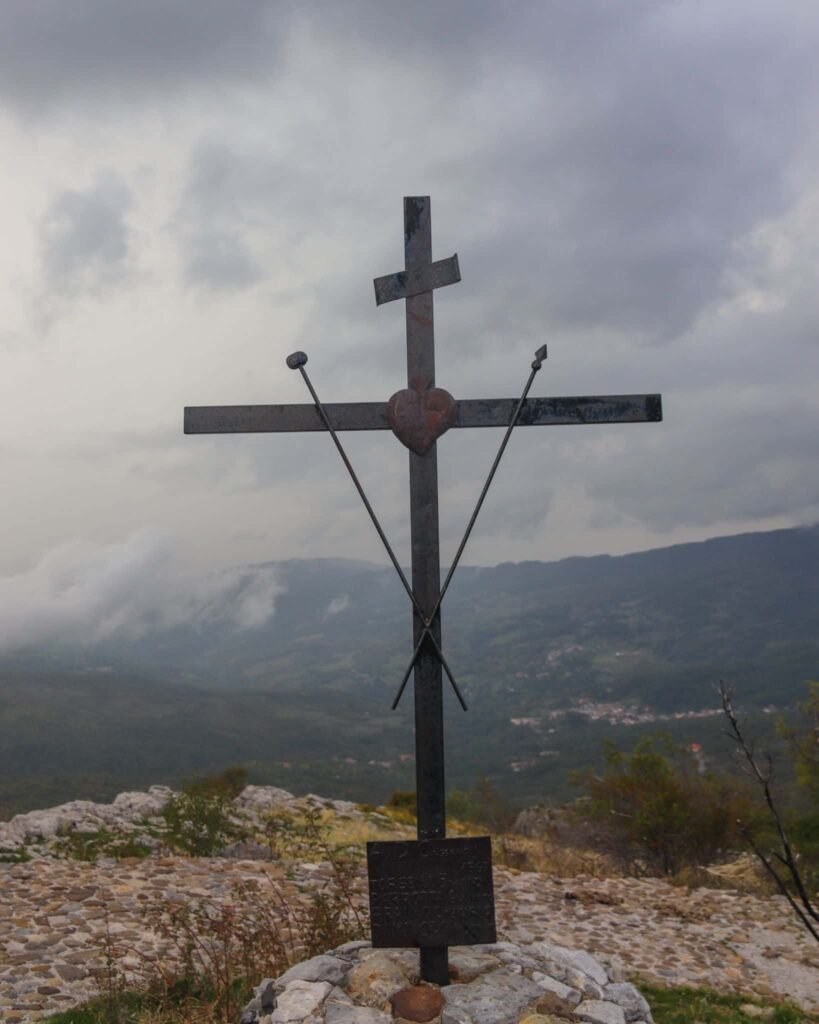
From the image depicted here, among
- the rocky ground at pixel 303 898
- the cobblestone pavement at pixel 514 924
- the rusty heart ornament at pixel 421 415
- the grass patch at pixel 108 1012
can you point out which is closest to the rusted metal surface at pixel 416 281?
the rusty heart ornament at pixel 421 415

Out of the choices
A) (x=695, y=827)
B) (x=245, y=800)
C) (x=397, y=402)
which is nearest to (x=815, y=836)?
(x=695, y=827)

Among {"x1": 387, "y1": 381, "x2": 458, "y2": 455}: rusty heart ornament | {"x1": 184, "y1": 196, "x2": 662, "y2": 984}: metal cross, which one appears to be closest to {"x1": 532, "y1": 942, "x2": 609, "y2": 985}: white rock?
{"x1": 184, "y1": 196, "x2": 662, "y2": 984}: metal cross

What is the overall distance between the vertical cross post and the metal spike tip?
0.77 m

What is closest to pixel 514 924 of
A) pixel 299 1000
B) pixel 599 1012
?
pixel 599 1012

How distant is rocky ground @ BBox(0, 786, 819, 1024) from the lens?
916cm

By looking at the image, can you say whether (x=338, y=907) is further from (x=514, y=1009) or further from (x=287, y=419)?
(x=287, y=419)

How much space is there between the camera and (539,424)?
655cm

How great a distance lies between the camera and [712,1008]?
9.16 metres

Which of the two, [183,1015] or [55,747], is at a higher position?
[183,1015]

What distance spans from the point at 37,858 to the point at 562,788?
10128cm

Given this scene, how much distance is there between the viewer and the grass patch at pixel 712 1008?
877 cm

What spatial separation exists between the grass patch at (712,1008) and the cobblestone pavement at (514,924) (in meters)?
0.54

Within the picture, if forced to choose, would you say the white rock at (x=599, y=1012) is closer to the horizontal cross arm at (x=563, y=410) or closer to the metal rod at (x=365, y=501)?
the metal rod at (x=365, y=501)

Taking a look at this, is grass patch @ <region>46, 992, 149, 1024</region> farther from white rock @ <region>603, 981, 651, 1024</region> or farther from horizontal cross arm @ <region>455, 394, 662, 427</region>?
horizontal cross arm @ <region>455, 394, 662, 427</region>
